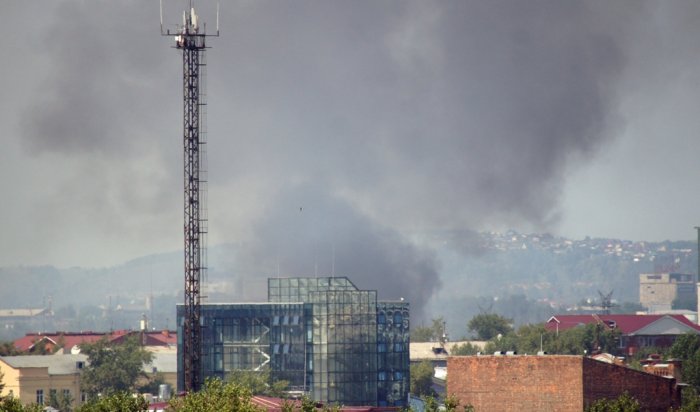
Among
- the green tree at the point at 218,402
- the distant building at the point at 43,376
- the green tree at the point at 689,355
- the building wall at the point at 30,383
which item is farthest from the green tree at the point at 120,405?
the green tree at the point at 689,355

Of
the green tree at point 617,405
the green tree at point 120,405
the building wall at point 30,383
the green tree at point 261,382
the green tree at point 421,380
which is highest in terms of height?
the green tree at point 120,405

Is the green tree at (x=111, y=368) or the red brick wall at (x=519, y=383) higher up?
the red brick wall at (x=519, y=383)

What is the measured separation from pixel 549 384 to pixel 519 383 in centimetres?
189

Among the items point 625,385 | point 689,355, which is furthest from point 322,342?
point 689,355

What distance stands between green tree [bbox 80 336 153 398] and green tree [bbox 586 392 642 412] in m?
73.8

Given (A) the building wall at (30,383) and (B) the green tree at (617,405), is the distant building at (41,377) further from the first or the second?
(B) the green tree at (617,405)

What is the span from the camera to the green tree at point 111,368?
162m

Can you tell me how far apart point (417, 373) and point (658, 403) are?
79439mm

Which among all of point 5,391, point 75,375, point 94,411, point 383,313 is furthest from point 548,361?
point 75,375

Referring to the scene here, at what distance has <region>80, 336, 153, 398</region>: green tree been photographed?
16188 cm

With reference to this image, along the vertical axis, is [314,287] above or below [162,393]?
above

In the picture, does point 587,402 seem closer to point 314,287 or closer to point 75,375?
point 314,287

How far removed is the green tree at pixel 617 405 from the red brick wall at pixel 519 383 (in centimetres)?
238

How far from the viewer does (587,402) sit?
95.2 meters
